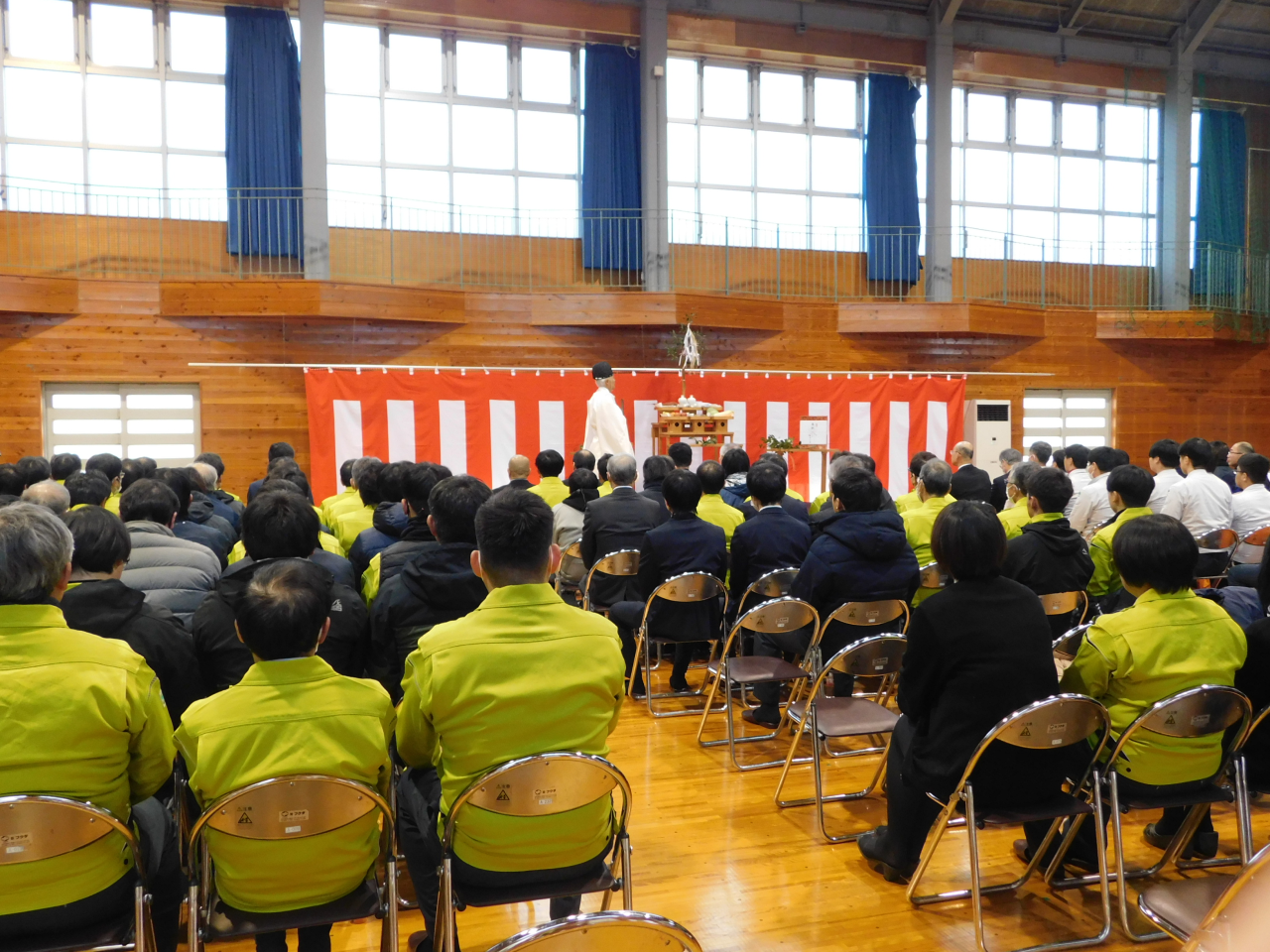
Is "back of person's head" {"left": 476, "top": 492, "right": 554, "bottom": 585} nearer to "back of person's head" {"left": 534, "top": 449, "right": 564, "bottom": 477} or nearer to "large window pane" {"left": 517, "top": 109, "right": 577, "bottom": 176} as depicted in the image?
"back of person's head" {"left": 534, "top": 449, "right": 564, "bottom": 477}

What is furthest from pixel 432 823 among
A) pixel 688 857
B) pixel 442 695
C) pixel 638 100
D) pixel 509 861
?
pixel 638 100

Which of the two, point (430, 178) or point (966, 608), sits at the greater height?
point (430, 178)

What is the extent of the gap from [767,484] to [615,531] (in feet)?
3.09

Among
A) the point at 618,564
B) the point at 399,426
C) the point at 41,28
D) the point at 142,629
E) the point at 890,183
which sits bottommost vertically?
the point at 618,564

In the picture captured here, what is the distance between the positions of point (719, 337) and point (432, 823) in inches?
436

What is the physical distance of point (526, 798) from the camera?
7.41ft

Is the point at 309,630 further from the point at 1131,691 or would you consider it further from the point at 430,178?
the point at 430,178

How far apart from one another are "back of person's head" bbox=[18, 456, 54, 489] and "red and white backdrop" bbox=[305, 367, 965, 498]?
4833mm

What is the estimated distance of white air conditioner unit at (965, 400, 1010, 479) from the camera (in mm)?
14078

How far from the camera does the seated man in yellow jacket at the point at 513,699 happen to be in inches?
92.4

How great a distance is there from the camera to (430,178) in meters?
12.9

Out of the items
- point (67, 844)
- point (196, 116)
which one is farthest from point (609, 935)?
point (196, 116)

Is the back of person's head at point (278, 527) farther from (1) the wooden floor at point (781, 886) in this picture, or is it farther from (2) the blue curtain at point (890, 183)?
(2) the blue curtain at point (890, 183)

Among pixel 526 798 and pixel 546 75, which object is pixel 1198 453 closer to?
pixel 526 798
